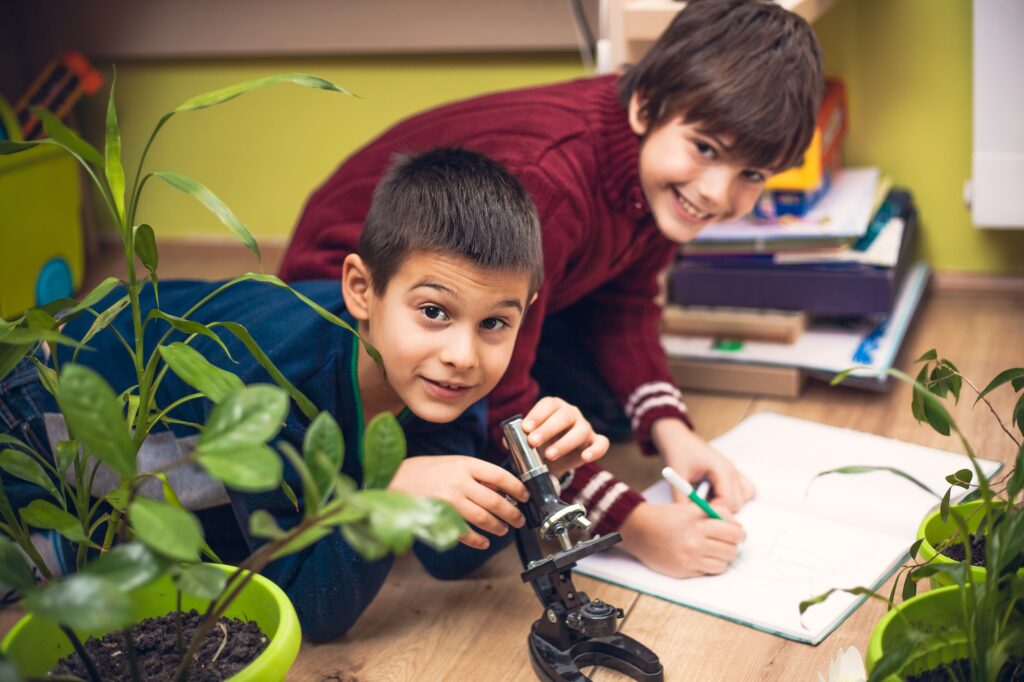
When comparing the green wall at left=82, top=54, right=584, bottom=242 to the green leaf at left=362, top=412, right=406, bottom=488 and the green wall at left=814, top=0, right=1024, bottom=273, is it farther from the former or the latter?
the green leaf at left=362, top=412, right=406, bottom=488

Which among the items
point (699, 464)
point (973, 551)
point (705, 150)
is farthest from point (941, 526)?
point (705, 150)

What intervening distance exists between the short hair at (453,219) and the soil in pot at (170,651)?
12.3 inches

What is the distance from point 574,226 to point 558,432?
28 centimetres

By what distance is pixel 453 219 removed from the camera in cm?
87

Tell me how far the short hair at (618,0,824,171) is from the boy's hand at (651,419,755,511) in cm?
Result: 28

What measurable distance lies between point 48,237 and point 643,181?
1.00 m

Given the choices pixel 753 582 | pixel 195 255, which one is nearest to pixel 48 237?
pixel 195 255

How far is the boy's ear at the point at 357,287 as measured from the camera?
907mm

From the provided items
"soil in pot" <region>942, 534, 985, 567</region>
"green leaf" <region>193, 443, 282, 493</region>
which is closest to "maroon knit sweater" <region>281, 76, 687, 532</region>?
"soil in pot" <region>942, 534, 985, 567</region>

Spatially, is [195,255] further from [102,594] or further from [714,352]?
[102,594]

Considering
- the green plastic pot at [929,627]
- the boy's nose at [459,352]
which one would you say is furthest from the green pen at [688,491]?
the green plastic pot at [929,627]

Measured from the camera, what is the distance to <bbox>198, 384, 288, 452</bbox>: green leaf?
48 centimetres

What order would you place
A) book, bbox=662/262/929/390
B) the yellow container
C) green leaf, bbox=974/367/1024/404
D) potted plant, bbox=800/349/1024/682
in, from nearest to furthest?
potted plant, bbox=800/349/1024/682, green leaf, bbox=974/367/1024/404, book, bbox=662/262/929/390, the yellow container

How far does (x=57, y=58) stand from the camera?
6.50ft
